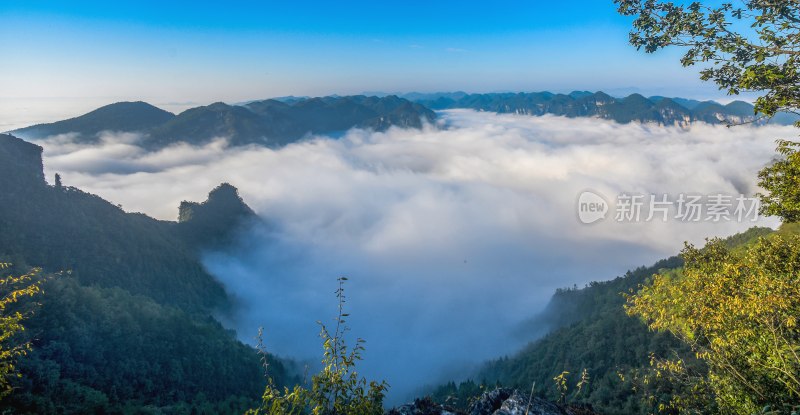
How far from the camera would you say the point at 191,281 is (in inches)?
4601

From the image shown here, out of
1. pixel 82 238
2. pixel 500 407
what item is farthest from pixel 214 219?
pixel 500 407

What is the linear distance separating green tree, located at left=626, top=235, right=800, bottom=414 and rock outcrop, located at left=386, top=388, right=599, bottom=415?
15.2 ft

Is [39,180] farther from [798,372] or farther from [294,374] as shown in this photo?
[798,372]

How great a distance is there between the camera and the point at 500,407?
12.4 m

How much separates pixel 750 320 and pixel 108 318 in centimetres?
7860

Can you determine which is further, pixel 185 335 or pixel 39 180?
pixel 39 180

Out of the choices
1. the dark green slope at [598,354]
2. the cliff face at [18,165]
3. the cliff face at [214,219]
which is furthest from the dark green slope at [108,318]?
the dark green slope at [598,354]

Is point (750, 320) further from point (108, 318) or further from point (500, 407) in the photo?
point (108, 318)

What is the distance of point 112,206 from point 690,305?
123461 mm

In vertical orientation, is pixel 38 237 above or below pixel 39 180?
below

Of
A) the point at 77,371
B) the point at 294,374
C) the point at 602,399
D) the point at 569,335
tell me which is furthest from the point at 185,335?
the point at 569,335

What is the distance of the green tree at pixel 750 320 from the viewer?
10.9m

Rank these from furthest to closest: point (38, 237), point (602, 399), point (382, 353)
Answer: point (382, 353) < point (38, 237) < point (602, 399)

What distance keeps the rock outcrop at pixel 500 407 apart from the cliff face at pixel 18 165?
110 m
